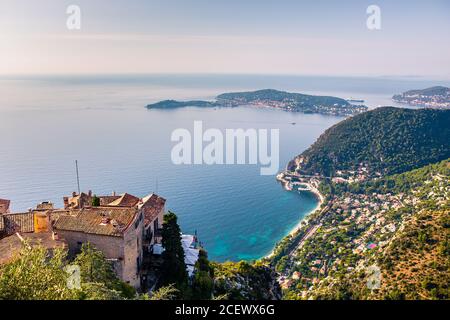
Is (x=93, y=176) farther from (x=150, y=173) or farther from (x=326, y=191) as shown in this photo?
(x=326, y=191)

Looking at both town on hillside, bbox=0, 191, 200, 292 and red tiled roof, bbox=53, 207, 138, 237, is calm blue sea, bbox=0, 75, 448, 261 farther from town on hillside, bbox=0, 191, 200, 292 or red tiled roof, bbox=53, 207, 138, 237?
red tiled roof, bbox=53, 207, 138, 237

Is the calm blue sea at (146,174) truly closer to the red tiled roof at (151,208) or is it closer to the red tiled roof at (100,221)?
the red tiled roof at (151,208)

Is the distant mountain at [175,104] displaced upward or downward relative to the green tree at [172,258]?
upward

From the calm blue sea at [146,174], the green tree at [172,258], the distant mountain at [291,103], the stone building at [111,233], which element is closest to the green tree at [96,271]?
the stone building at [111,233]

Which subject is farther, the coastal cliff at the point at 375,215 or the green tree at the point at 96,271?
the coastal cliff at the point at 375,215

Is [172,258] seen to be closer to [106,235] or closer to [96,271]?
[106,235]
